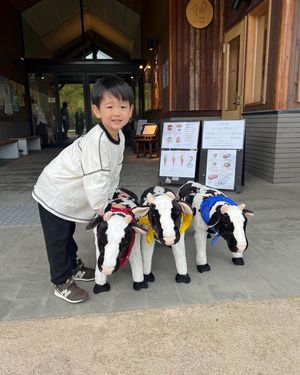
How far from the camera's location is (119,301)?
225 cm

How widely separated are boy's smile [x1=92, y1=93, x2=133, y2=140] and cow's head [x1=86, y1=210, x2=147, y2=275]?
1.80 ft

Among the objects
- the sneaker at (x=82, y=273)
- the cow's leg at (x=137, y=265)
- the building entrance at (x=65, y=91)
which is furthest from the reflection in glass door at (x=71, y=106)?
the cow's leg at (x=137, y=265)

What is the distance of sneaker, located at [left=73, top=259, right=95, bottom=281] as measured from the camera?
2562 mm

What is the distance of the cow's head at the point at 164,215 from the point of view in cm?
206

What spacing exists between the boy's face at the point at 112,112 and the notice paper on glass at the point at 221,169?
3.33m

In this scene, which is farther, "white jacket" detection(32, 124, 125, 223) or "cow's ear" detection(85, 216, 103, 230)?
"cow's ear" detection(85, 216, 103, 230)

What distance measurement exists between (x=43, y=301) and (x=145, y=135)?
7524 mm

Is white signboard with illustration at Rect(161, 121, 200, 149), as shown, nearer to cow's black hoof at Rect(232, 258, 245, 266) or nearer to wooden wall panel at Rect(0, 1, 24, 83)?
cow's black hoof at Rect(232, 258, 245, 266)

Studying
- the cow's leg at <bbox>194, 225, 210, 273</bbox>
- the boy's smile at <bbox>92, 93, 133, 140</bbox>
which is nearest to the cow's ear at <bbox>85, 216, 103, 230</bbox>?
the boy's smile at <bbox>92, 93, 133, 140</bbox>

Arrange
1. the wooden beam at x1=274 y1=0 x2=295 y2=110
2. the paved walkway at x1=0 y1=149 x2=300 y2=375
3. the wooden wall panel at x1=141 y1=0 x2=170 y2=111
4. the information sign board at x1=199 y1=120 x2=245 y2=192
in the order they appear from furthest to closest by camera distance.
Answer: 1. the wooden wall panel at x1=141 y1=0 x2=170 y2=111
2. the information sign board at x1=199 y1=120 x2=245 y2=192
3. the wooden beam at x1=274 y1=0 x2=295 y2=110
4. the paved walkway at x1=0 y1=149 x2=300 y2=375

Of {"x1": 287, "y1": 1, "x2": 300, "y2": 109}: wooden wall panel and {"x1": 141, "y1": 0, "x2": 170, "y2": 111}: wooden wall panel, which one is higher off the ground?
{"x1": 141, "y1": 0, "x2": 170, "y2": 111}: wooden wall panel

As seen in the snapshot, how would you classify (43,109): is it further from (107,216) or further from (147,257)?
(107,216)

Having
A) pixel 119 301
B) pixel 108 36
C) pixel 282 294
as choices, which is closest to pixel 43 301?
pixel 119 301

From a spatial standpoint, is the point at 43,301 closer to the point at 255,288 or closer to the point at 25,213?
the point at 255,288
